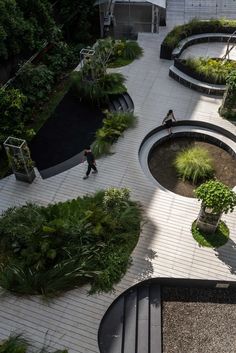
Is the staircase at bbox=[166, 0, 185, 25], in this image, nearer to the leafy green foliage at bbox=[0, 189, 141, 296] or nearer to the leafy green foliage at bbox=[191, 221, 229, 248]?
the leafy green foliage at bbox=[0, 189, 141, 296]

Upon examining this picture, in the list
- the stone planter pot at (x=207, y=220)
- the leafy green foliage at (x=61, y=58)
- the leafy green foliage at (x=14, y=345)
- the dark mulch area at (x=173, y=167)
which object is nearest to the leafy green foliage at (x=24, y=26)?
the leafy green foliage at (x=61, y=58)

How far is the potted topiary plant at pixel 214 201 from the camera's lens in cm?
1032

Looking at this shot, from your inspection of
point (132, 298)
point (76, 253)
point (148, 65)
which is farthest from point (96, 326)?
point (148, 65)

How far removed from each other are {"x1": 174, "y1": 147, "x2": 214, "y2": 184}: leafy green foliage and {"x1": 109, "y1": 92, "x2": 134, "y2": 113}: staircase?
408 centimetres

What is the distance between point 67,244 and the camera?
1055cm

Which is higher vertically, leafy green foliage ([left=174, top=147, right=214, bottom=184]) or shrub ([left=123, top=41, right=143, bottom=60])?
shrub ([left=123, top=41, right=143, bottom=60])

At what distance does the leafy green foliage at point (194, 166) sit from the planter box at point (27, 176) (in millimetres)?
5898

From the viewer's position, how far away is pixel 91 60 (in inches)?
661

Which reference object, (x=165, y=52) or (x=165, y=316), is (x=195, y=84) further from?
(x=165, y=316)

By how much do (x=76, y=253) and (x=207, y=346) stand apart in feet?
15.1

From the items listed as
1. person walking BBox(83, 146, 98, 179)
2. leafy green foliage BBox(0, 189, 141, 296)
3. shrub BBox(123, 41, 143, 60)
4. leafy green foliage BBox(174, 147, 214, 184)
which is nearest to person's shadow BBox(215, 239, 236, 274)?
leafy green foliage BBox(0, 189, 141, 296)

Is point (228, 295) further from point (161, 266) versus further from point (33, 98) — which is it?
point (33, 98)

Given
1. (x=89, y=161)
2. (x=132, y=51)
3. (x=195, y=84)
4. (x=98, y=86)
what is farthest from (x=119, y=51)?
(x=89, y=161)

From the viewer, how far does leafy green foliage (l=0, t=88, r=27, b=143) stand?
13789mm
